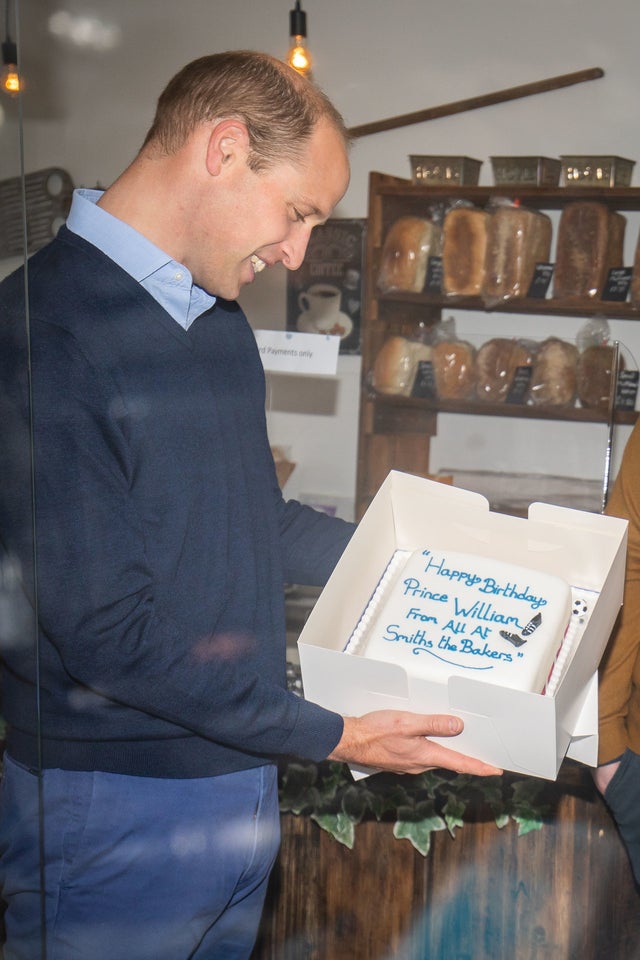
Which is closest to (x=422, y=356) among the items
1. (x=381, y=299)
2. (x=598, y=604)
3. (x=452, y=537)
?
(x=381, y=299)

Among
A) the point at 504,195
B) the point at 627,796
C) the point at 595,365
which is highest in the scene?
the point at 504,195

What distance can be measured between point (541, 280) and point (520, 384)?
22 centimetres

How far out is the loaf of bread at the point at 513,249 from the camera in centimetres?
210

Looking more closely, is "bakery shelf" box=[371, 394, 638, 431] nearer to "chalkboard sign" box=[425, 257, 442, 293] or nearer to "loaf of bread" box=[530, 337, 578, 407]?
"loaf of bread" box=[530, 337, 578, 407]

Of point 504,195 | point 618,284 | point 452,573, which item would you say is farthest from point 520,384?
point 452,573

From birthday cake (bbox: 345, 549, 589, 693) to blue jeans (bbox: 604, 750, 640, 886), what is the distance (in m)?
0.27

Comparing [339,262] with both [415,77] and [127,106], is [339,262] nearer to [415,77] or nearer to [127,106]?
[415,77]

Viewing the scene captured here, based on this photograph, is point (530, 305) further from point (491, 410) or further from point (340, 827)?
point (340, 827)

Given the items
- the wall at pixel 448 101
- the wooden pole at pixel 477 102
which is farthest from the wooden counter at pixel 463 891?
the wooden pole at pixel 477 102

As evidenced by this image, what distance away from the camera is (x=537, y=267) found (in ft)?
6.95

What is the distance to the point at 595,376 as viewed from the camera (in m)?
2.05

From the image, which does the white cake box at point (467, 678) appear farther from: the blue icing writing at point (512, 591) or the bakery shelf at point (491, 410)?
the bakery shelf at point (491, 410)

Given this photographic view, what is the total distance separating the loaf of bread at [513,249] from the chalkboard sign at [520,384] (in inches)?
6.4

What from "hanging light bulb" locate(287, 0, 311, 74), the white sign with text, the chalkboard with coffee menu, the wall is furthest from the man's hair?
the chalkboard with coffee menu
